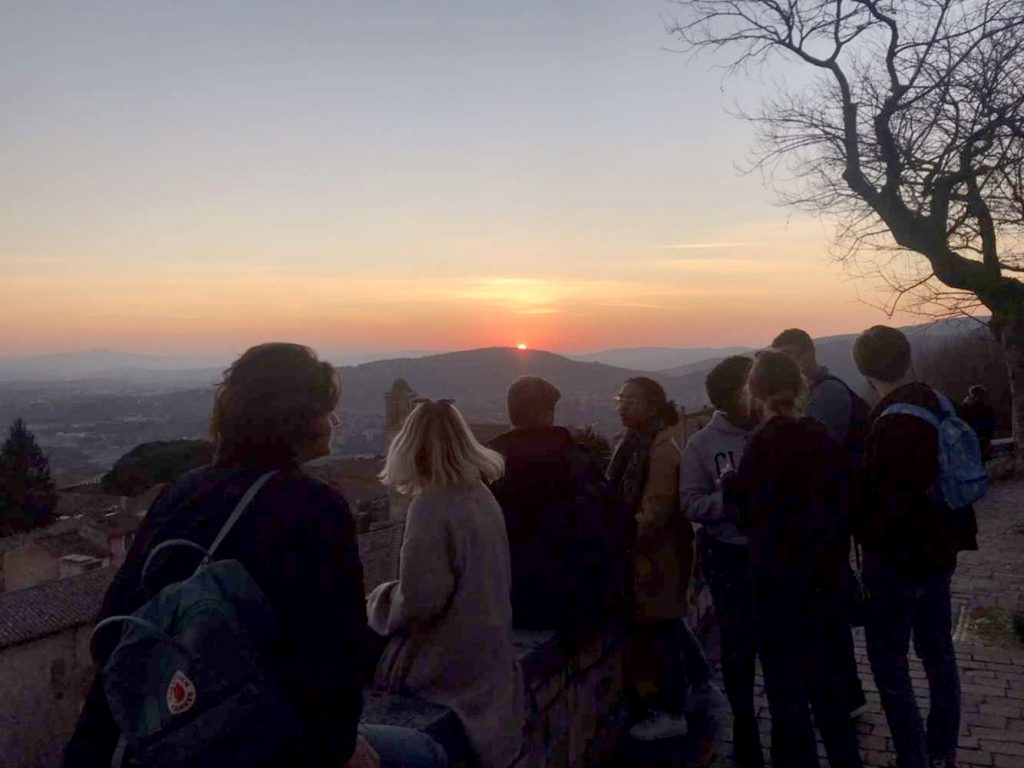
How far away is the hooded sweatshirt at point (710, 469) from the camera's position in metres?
3.77

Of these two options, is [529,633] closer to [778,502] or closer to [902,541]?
[778,502]

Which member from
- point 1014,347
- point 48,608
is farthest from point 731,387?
point 48,608

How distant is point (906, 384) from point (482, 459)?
6.79ft

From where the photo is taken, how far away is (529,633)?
3.31 metres

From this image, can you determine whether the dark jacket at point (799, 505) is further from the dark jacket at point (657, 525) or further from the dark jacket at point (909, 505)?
the dark jacket at point (657, 525)

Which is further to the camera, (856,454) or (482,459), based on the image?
(856,454)

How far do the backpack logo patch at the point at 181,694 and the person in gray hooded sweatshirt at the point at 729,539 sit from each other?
2.60 m

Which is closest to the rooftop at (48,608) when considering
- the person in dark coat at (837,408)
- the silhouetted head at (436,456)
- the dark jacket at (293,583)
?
the person in dark coat at (837,408)

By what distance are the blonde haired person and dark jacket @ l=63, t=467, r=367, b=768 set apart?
86 centimetres

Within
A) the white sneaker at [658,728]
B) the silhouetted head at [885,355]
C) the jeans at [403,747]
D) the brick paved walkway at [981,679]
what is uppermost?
the silhouetted head at [885,355]

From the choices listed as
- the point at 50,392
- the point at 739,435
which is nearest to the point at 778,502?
the point at 739,435

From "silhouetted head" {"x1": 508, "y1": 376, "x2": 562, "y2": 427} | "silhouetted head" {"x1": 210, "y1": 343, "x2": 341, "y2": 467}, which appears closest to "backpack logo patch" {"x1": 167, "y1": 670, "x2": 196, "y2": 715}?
"silhouetted head" {"x1": 210, "y1": 343, "x2": 341, "y2": 467}

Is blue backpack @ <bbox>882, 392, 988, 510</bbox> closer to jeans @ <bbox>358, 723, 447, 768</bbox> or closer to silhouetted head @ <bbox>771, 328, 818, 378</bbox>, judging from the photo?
silhouetted head @ <bbox>771, 328, 818, 378</bbox>

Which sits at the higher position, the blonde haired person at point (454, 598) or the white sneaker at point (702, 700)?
the blonde haired person at point (454, 598)
